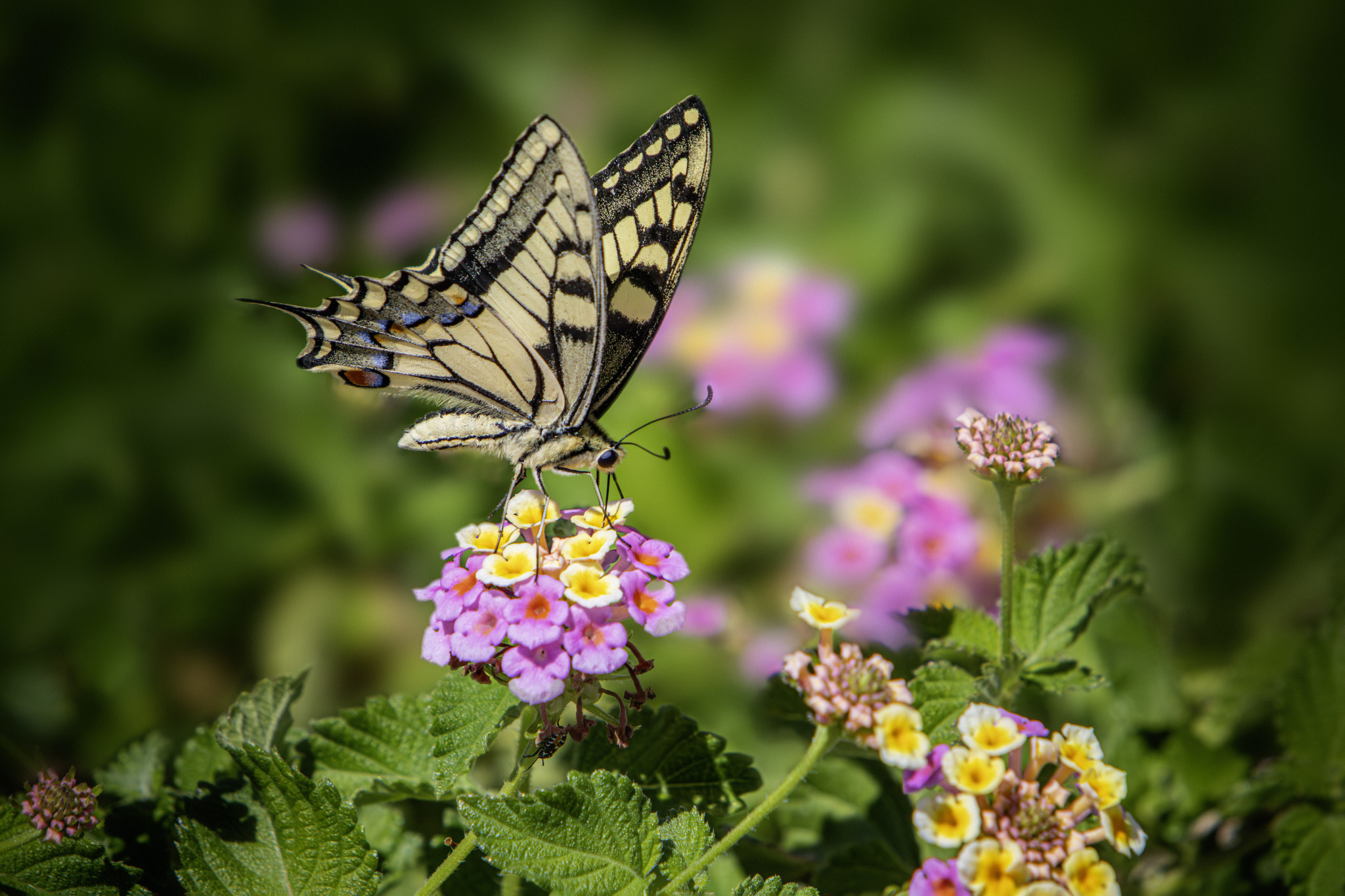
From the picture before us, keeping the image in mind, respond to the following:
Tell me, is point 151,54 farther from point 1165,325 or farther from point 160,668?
point 1165,325

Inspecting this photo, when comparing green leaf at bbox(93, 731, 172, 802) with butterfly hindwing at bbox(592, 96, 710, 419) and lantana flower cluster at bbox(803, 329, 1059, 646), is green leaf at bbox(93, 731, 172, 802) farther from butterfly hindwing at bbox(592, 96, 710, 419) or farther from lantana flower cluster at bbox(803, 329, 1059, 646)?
lantana flower cluster at bbox(803, 329, 1059, 646)

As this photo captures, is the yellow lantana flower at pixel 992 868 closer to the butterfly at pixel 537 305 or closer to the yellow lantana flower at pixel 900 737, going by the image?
the yellow lantana flower at pixel 900 737

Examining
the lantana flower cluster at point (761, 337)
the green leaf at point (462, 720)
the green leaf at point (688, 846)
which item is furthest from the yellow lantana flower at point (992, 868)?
the lantana flower cluster at point (761, 337)

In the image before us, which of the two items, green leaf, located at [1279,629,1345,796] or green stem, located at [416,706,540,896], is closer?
green stem, located at [416,706,540,896]

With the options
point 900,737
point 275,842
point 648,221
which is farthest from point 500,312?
point 900,737

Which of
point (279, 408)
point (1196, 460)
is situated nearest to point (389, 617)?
point (279, 408)

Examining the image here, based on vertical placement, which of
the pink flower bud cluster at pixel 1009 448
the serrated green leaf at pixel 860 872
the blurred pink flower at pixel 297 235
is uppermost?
the blurred pink flower at pixel 297 235

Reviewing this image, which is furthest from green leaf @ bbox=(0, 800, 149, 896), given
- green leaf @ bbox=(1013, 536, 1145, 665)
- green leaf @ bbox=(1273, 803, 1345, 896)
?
green leaf @ bbox=(1273, 803, 1345, 896)
